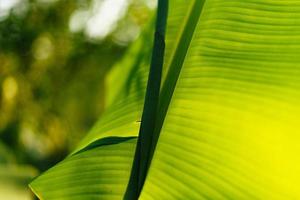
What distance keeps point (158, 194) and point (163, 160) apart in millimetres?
35

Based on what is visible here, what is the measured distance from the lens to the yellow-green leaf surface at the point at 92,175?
68 centimetres

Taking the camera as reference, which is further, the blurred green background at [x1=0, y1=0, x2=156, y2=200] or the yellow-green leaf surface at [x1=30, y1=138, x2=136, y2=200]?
the blurred green background at [x1=0, y1=0, x2=156, y2=200]

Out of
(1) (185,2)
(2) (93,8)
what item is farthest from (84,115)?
(1) (185,2)

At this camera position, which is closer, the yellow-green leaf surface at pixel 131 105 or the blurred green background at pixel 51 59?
the yellow-green leaf surface at pixel 131 105

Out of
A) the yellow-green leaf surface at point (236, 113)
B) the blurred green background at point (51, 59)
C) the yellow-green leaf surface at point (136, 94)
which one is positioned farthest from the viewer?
the blurred green background at point (51, 59)

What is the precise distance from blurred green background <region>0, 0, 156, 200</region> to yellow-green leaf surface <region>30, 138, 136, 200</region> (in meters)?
4.00

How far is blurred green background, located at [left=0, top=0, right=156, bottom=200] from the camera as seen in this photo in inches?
Answer: 200

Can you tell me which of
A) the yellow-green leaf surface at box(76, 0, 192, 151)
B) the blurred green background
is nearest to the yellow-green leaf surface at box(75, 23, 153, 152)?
the yellow-green leaf surface at box(76, 0, 192, 151)

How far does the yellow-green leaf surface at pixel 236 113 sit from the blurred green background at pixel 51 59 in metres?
4.08

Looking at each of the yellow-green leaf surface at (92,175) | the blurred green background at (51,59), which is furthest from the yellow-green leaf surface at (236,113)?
the blurred green background at (51,59)

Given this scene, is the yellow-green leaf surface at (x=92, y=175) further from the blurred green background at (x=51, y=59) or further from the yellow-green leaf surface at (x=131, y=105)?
the blurred green background at (x=51, y=59)

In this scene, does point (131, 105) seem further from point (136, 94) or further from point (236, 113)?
point (236, 113)

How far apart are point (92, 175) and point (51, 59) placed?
5021 millimetres

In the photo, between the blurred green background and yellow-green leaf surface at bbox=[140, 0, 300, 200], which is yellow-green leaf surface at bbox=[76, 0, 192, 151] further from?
the blurred green background
